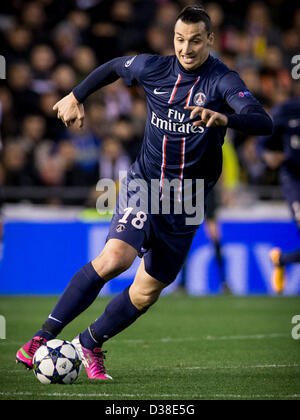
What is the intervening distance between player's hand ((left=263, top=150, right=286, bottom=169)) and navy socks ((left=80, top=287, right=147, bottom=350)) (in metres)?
5.15

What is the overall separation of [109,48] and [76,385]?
10.3 meters

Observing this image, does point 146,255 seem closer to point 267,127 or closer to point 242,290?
point 267,127

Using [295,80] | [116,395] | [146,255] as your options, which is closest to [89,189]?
[295,80]

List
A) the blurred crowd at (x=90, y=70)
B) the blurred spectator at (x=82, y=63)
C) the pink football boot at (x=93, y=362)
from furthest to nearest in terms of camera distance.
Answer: the blurred spectator at (x=82, y=63) < the blurred crowd at (x=90, y=70) < the pink football boot at (x=93, y=362)

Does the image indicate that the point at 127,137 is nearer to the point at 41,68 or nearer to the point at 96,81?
the point at 41,68

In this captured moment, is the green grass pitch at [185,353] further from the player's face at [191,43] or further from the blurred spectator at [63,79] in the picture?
the blurred spectator at [63,79]

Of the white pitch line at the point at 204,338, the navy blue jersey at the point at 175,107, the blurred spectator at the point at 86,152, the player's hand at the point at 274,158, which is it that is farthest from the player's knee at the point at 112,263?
the blurred spectator at the point at 86,152

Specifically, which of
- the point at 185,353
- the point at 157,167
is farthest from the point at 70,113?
the point at 185,353

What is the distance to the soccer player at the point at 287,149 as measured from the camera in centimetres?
971

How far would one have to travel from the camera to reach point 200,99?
5.09 metres

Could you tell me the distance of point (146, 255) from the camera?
5.32 meters

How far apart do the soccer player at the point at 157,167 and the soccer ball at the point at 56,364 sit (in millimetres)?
140

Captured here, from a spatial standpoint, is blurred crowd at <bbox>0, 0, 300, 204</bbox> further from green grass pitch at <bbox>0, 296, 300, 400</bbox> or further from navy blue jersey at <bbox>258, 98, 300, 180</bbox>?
green grass pitch at <bbox>0, 296, 300, 400</bbox>

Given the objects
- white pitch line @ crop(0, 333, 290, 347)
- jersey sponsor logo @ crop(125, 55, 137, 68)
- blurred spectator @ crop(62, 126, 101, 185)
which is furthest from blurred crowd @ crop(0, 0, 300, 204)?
jersey sponsor logo @ crop(125, 55, 137, 68)
